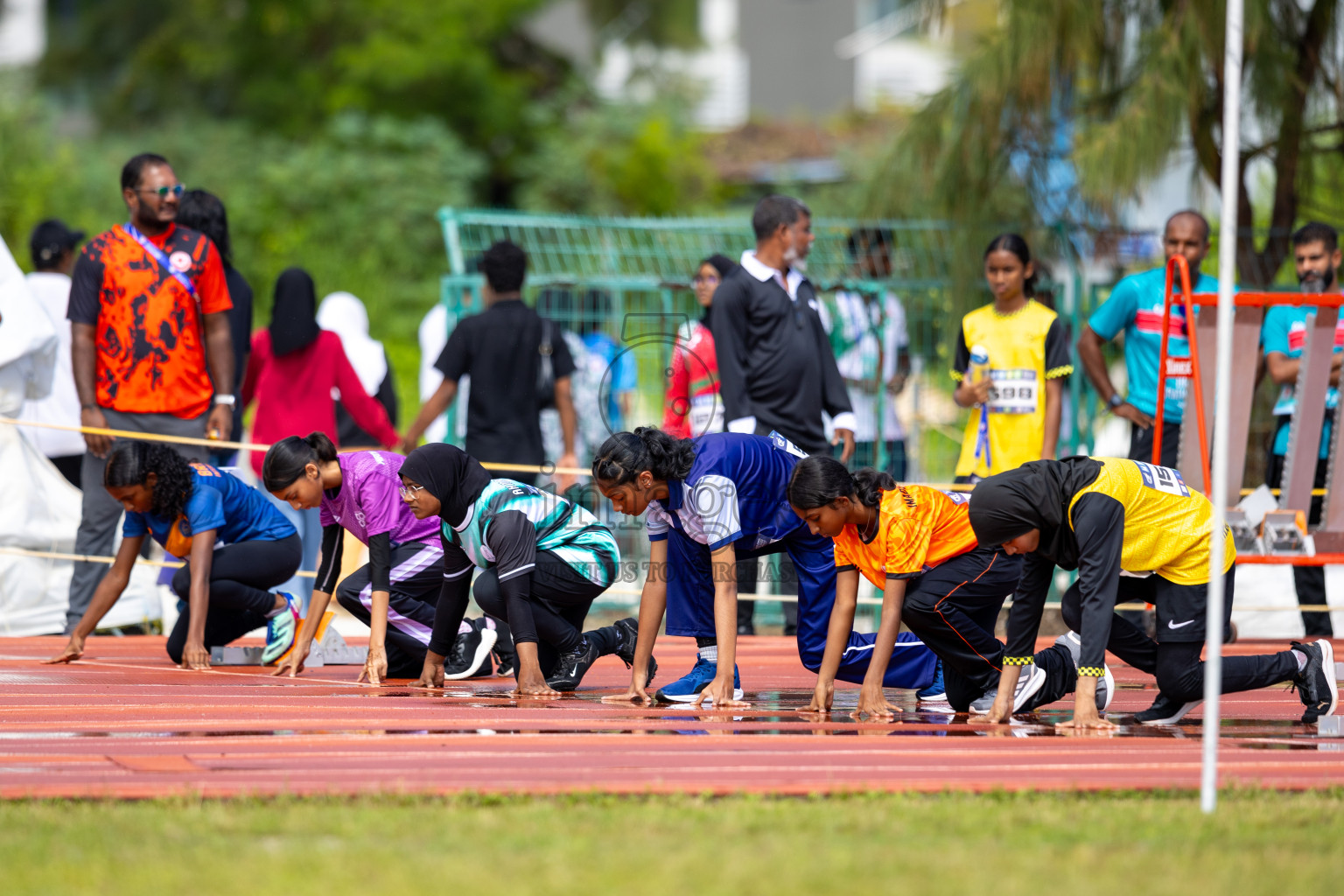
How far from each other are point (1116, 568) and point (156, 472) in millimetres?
3605

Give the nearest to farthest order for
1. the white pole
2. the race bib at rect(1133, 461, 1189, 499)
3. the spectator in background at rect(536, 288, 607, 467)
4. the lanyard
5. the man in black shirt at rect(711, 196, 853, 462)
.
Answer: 1. the white pole
2. the race bib at rect(1133, 461, 1189, 499)
3. the man in black shirt at rect(711, 196, 853, 462)
4. the lanyard
5. the spectator in background at rect(536, 288, 607, 467)

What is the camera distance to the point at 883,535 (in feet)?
17.4

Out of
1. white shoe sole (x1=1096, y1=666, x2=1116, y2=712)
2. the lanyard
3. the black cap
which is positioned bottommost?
white shoe sole (x1=1096, y1=666, x2=1116, y2=712)

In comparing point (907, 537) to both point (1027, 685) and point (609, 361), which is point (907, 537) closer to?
point (1027, 685)

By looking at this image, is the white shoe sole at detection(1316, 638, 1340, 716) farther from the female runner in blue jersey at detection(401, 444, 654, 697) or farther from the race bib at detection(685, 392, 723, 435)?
the race bib at detection(685, 392, 723, 435)

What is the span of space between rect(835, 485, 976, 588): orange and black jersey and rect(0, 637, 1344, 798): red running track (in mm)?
513

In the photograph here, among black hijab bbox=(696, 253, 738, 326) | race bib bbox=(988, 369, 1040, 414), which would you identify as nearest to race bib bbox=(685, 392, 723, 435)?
black hijab bbox=(696, 253, 738, 326)

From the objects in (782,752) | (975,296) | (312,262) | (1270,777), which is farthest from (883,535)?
(312,262)

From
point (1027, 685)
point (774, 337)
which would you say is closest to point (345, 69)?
point (774, 337)

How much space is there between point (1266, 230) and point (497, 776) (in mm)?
6196

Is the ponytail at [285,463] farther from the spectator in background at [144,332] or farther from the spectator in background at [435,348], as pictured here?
the spectator in background at [435,348]

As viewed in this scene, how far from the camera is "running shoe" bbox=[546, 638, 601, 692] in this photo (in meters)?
5.95

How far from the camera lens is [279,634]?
21.9 feet

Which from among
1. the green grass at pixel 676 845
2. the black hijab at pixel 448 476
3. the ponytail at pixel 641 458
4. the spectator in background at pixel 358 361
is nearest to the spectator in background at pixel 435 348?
the spectator in background at pixel 358 361
